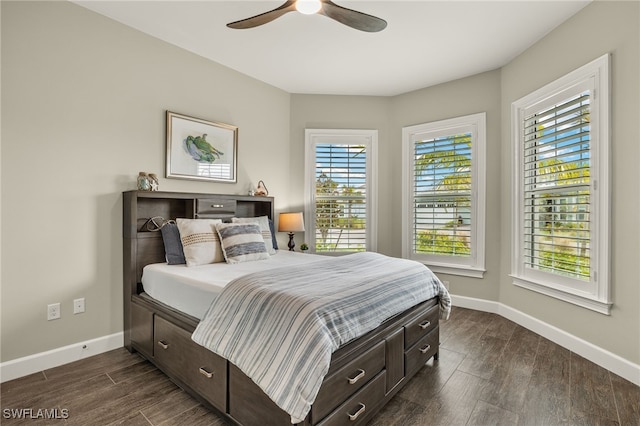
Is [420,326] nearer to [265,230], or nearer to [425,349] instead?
[425,349]

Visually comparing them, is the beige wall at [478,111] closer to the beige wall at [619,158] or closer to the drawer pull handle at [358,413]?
the beige wall at [619,158]

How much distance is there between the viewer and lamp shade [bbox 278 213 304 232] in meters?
3.87

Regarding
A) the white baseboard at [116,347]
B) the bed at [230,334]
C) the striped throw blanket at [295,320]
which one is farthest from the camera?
the white baseboard at [116,347]

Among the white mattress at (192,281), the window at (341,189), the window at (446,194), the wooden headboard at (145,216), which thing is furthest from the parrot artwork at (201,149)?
the window at (446,194)

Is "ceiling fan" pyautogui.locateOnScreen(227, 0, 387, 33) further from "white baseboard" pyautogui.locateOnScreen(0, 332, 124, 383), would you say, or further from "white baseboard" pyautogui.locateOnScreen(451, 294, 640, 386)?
"white baseboard" pyautogui.locateOnScreen(451, 294, 640, 386)

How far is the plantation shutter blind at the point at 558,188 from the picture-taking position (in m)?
2.59

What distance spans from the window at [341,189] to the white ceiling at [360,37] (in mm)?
763

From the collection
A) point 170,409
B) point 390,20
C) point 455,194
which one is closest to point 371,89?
point 390,20

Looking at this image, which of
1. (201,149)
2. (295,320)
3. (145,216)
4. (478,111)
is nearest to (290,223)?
(201,149)

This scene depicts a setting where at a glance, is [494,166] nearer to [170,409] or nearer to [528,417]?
[528,417]

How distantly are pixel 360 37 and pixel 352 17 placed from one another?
40.5 inches

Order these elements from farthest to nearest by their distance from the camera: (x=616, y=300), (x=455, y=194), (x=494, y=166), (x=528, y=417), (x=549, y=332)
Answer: (x=455, y=194) < (x=494, y=166) < (x=549, y=332) < (x=616, y=300) < (x=528, y=417)

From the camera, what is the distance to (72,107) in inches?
95.6

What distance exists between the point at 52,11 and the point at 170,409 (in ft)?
9.50
